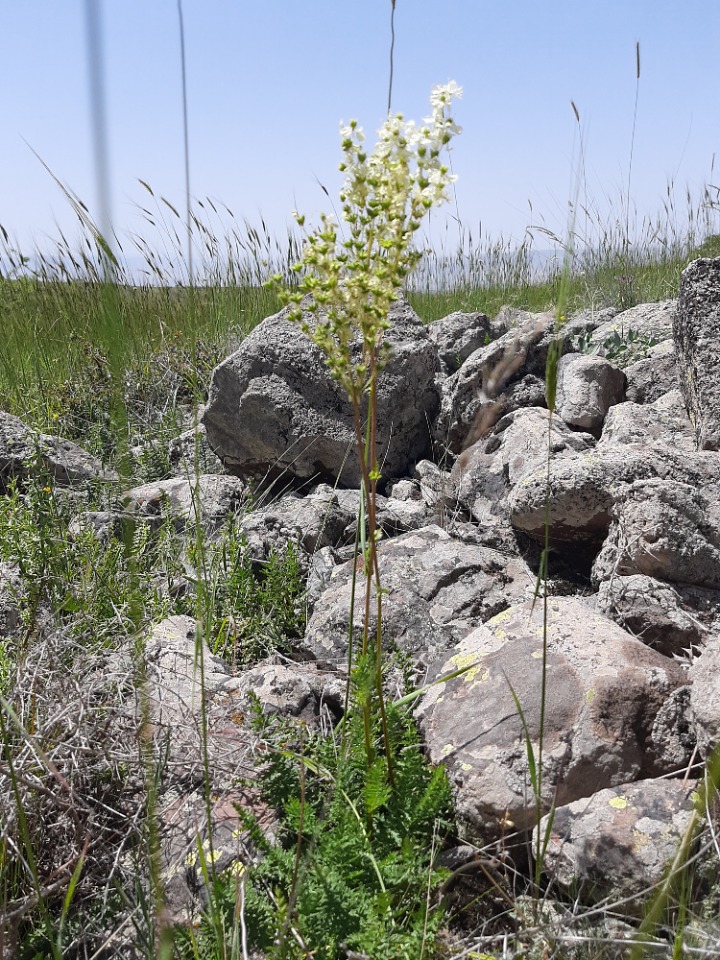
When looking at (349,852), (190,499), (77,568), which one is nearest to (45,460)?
(190,499)

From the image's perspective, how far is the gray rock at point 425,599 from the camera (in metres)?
2.29

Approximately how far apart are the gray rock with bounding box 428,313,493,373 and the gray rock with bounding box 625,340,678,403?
73cm

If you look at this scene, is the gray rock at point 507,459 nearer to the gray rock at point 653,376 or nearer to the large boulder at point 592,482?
the large boulder at point 592,482

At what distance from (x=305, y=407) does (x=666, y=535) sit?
1.67 metres

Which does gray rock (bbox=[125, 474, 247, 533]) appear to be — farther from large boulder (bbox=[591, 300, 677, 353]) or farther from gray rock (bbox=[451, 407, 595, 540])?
large boulder (bbox=[591, 300, 677, 353])

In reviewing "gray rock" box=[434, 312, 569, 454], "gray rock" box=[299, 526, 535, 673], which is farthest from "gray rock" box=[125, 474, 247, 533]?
"gray rock" box=[434, 312, 569, 454]

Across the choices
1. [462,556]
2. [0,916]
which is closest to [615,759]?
[462,556]

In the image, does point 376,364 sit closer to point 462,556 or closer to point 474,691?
point 474,691

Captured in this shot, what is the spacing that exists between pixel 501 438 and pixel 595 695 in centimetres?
153

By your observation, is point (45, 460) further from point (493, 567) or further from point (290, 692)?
point (493, 567)

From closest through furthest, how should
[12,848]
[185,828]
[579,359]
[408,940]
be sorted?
[408,940] < [12,848] < [185,828] < [579,359]

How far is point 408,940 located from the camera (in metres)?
1.33

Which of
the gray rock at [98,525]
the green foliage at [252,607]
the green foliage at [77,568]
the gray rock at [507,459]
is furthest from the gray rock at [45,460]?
the gray rock at [507,459]

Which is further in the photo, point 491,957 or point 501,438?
point 501,438
